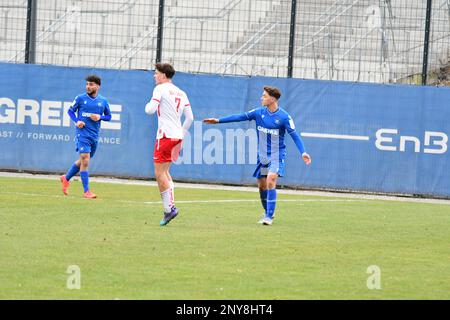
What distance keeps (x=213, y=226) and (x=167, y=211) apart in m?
0.64

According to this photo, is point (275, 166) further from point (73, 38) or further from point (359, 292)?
point (73, 38)

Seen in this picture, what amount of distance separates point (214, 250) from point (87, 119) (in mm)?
7497

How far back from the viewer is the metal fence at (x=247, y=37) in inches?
955

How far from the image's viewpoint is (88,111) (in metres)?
18.7

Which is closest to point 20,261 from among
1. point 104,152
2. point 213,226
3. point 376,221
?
point 213,226

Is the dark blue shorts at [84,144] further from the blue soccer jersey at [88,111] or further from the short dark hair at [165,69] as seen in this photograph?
the short dark hair at [165,69]

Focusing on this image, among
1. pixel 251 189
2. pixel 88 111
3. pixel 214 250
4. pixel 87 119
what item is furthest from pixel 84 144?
pixel 214 250

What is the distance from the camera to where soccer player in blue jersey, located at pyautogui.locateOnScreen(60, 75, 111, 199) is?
18438 mm

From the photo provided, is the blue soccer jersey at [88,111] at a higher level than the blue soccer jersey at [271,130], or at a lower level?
higher

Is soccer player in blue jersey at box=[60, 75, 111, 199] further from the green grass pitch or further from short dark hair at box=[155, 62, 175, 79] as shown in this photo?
short dark hair at box=[155, 62, 175, 79]

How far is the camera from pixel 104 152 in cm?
2398

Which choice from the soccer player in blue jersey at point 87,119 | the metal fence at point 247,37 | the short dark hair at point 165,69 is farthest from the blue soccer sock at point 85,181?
the metal fence at point 247,37

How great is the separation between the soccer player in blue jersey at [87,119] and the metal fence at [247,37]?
6.15 metres

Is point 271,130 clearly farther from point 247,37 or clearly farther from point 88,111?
point 247,37
